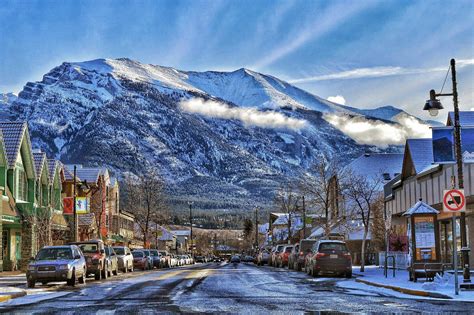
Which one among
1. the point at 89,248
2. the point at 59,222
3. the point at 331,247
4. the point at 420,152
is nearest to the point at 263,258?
the point at 59,222

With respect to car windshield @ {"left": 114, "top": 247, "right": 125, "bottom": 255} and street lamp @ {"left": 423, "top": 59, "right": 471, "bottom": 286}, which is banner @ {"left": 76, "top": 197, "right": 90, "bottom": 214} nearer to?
car windshield @ {"left": 114, "top": 247, "right": 125, "bottom": 255}

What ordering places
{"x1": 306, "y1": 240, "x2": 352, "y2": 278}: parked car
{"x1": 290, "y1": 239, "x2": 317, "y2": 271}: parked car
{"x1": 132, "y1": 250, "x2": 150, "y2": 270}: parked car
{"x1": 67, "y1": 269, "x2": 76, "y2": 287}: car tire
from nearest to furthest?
{"x1": 67, "y1": 269, "x2": 76, "y2": 287}: car tire < {"x1": 306, "y1": 240, "x2": 352, "y2": 278}: parked car < {"x1": 290, "y1": 239, "x2": 317, "y2": 271}: parked car < {"x1": 132, "y1": 250, "x2": 150, "y2": 270}: parked car

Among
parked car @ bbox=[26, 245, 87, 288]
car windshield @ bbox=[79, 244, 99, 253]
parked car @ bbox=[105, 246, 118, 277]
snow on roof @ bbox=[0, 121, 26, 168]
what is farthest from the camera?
snow on roof @ bbox=[0, 121, 26, 168]

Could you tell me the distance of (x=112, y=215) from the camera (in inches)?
→ 3300

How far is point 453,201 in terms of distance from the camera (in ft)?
73.8

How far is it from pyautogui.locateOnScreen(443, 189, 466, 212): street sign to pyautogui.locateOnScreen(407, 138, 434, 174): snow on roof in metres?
19.4

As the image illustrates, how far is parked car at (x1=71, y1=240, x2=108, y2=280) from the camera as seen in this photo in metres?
37.3

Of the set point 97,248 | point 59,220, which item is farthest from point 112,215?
point 97,248

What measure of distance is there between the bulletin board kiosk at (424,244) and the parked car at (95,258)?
15.9 meters

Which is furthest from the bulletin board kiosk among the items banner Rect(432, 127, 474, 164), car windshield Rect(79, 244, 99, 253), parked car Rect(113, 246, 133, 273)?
parked car Rect(113, 246, 133, 273)

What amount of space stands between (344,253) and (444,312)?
20.0 meters

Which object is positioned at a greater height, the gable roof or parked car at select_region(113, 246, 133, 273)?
the gable roof

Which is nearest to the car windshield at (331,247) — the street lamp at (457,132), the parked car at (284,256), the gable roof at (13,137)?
the street lamp at (457,132)

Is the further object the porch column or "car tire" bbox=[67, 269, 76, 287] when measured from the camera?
the porch column
